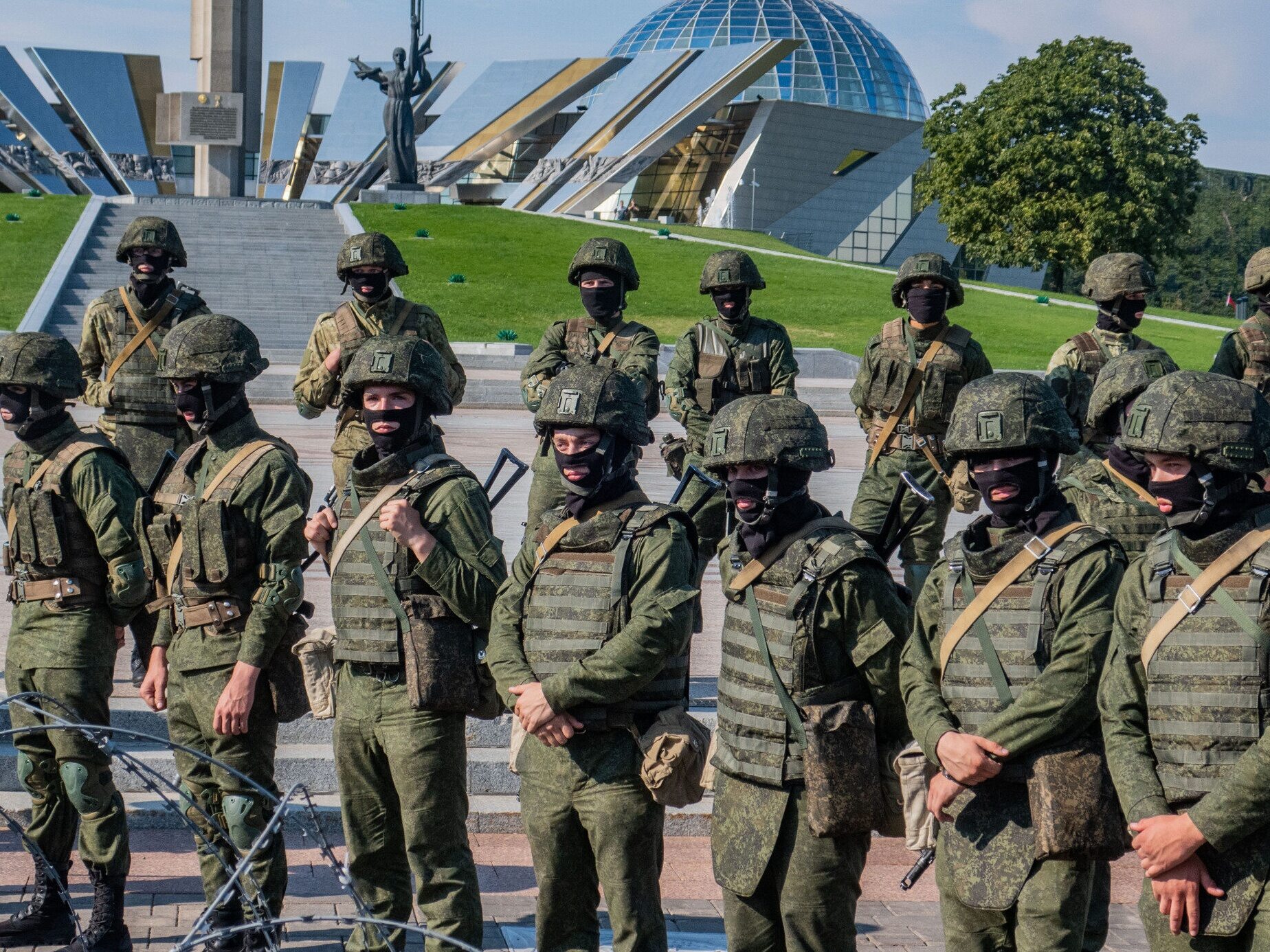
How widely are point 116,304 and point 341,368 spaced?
4.56 feet

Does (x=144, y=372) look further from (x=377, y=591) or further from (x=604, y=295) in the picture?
(x=377, y=591)

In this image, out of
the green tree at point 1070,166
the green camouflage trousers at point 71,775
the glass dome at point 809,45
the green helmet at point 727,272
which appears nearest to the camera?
the green camouflage trousers at point 71,775

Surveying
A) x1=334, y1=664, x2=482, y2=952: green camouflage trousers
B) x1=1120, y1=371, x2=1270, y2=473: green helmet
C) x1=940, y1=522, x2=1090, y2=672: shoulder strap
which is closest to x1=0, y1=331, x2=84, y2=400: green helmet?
x1=334, y1=664, x2=482, y2=952: green camouflage trousers

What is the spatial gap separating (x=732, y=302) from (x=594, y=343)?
33.2 inches

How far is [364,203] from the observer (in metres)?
46.9

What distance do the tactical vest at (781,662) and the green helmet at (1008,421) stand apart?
452 mm

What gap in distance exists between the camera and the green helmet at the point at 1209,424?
13.3 ft

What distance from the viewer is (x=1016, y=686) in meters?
4.48

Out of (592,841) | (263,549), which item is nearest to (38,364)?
(263,549)

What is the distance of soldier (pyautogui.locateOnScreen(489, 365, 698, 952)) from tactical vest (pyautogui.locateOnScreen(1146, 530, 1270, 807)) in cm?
146

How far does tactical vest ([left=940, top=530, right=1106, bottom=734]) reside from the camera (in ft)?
14.6

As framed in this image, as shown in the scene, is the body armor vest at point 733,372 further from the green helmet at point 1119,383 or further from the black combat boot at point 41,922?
the black combat boot at point 41,922

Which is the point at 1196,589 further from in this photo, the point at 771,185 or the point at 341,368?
the point at 771,185

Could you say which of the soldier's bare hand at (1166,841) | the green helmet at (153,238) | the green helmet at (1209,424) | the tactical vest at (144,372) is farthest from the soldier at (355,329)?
the soldier's bare hand at (1166,841)
